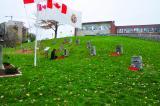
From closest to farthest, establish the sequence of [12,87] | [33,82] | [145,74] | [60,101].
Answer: [60,101] < [12,87] < [33,82] < [145,74]

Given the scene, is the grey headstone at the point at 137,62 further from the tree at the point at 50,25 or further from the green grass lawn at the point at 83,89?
the tree at the point at 50,25

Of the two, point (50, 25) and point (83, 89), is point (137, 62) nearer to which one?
point (83, 89)

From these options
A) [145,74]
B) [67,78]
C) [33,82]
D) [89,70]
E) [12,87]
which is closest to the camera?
[12,87]

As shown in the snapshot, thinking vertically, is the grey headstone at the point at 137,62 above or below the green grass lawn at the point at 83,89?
above

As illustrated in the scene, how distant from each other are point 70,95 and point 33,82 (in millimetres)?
4438

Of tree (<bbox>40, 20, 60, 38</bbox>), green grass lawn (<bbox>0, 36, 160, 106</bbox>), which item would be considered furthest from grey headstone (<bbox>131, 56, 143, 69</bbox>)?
tree (<bbox>40, 20, 60, 38</bbox>)

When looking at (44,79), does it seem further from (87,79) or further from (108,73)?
(108,73)

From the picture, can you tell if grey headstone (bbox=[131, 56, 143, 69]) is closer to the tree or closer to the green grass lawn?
the green grass lawn

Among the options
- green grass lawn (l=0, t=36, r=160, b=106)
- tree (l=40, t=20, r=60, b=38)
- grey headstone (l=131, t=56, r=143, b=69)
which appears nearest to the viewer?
green grass lawn (l=0, t=36, r=160, b=106)

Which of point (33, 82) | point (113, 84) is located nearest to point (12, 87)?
point (33, 82)

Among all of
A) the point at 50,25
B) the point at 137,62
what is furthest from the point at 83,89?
the point at 50,25

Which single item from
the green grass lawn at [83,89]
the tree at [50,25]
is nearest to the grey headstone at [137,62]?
the green grass lawn at [83,89]

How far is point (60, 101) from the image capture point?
14812mm

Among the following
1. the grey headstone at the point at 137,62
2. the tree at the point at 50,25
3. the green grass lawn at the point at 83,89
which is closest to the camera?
the green grass lawn at the point at 83,89
